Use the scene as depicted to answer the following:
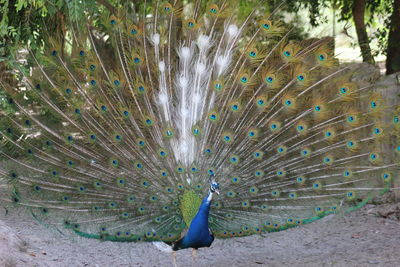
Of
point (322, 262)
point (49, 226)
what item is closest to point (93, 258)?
point (49, 226)

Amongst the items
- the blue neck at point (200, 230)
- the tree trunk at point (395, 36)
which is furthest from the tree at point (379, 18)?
the blue neck at point (200, 230)

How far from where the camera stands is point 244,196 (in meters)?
5.37

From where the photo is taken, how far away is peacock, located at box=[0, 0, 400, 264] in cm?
535

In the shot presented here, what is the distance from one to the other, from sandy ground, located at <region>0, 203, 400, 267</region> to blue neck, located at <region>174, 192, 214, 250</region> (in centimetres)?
81

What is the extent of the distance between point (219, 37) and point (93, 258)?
8.83 ft

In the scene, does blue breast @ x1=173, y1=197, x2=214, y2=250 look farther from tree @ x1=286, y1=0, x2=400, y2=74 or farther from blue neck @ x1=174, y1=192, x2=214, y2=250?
tree @ x1=286, y1=0, x2=400, y2=74

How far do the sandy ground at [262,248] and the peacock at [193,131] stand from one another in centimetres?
53

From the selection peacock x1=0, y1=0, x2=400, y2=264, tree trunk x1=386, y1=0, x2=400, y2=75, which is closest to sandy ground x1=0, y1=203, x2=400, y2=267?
peacock x1=0, y1=0, x2=400, y2=264

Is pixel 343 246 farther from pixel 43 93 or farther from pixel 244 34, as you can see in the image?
pixel 43 93

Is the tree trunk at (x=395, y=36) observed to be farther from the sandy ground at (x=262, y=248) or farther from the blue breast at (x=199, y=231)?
the blue breast at (x=199, y=231)

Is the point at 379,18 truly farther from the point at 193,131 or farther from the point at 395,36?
the point at 193,131

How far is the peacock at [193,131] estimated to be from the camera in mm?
5352

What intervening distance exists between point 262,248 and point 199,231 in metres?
1.47

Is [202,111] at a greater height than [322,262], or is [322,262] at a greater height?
[202,111]
